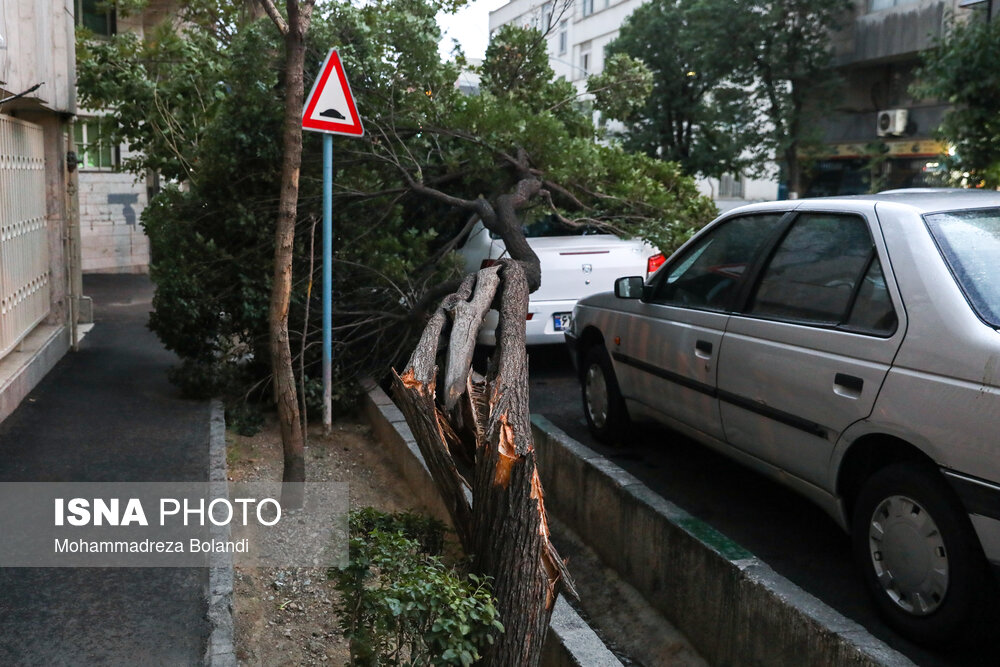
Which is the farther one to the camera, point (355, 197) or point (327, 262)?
point (355, 197)

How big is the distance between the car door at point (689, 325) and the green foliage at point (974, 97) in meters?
11.7

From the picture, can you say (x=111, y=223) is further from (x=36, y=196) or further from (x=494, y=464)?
(x=494, y=464)

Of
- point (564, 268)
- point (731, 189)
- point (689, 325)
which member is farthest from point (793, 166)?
point (689, 325)

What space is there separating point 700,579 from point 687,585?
0.14 meters

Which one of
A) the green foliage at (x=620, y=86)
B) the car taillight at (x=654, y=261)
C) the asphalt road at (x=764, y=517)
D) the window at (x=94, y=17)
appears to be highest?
the window at (x=94, y=17)

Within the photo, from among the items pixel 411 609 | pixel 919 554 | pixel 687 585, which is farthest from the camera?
pixel 687 585

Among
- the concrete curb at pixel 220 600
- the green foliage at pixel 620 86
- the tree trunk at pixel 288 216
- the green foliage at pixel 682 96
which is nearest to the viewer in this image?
the concrete curb at pixel 220 600

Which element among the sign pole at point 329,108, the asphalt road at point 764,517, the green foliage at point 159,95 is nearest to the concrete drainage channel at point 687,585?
A: the asphalt road at point 764,517

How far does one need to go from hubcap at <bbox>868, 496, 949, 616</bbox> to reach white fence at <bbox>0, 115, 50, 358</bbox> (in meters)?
6.70

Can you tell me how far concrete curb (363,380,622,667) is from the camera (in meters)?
4.18

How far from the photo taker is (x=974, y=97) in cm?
1639

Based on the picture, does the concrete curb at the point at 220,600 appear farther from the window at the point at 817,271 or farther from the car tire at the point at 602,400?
the window at the point at 817,271

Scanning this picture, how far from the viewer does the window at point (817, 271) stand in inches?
181

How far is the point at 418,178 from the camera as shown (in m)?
8.89
